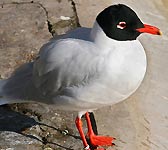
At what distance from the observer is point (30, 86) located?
315cm

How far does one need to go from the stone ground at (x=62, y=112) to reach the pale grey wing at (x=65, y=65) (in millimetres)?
405

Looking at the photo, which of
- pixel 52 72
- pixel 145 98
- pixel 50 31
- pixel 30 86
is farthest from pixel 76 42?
pixel 50 31

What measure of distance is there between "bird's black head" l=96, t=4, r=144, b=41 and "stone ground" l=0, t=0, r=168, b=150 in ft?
2.66

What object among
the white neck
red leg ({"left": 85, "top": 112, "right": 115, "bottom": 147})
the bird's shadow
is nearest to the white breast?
the white neck

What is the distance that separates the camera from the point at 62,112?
3480 mm

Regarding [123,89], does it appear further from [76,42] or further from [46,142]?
[46,142]

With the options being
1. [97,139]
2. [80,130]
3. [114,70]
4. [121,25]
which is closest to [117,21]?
[121,25]

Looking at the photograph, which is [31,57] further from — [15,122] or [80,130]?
[80,130]

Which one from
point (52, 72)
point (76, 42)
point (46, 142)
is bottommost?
point (46, 142)

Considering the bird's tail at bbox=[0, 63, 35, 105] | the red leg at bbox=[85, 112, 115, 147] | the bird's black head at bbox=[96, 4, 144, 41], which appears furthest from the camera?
the red leg at bbox=[85, 112, 115, 147]

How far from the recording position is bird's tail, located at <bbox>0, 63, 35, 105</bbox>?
10.4ft

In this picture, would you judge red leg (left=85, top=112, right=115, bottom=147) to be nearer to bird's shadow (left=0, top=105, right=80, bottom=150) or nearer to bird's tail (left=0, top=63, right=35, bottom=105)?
bird's shadow (left=0, top=105, right=80, bottom=150)

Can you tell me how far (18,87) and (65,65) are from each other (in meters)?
0.45

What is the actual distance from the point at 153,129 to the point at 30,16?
153 cm
